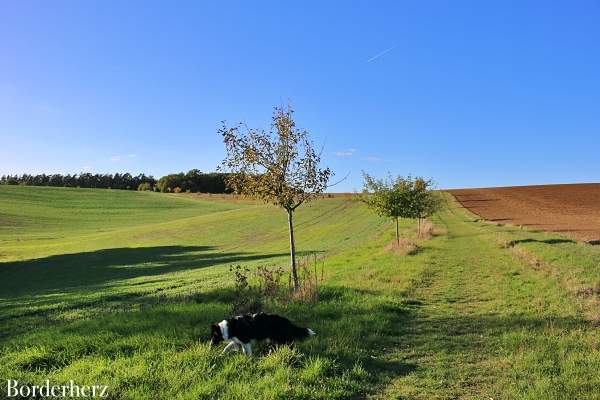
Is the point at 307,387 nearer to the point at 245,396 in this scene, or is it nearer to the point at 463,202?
the point at 245,396

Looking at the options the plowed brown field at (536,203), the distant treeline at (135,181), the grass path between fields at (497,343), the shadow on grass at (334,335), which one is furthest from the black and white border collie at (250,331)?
the distant treeline at (135,181)

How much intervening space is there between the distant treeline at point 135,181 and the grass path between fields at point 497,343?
128233mm

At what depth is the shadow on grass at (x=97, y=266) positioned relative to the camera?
27.5 m

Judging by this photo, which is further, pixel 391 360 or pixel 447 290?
pixel 447 290

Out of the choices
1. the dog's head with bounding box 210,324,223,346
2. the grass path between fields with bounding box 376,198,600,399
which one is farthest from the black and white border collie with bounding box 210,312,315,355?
the grass path between fields with bounding box 376,198,600,399

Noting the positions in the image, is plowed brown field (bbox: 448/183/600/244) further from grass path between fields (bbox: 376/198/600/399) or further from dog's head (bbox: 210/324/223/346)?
dog's head (bbox: 210/324/223/346)

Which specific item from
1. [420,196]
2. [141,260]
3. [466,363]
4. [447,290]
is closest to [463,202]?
[420,196]

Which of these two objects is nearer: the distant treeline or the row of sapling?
the row of sapling

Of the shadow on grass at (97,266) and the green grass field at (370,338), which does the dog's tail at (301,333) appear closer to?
the green grass field at (370,338)

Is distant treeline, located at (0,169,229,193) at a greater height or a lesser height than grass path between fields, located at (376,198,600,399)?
greater

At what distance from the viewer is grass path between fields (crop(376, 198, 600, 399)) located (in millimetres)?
6176

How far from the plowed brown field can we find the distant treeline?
246 feet

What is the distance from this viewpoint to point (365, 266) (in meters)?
20.8

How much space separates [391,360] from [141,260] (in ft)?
109
